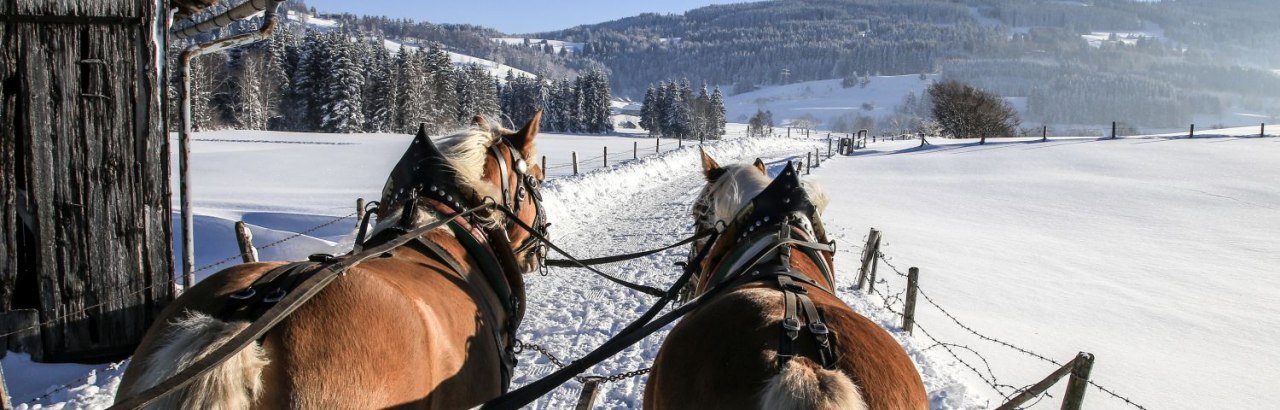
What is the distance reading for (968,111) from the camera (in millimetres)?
42188

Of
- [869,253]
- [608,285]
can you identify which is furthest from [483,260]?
[869,253]

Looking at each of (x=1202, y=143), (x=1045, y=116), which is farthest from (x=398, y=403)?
(x=1045, y=116)

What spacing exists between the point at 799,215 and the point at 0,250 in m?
4.20

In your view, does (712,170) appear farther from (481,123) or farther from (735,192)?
(481,123)

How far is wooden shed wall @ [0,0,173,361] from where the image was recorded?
346 centimetres

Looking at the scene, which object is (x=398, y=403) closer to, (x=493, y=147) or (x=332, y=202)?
(x=493, y=147)

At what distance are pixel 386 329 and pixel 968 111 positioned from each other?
4640 cm

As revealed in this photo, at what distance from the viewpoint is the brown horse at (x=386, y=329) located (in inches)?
58.4

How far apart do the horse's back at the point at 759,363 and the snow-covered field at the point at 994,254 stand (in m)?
A: 2.54

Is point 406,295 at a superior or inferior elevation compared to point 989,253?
superior

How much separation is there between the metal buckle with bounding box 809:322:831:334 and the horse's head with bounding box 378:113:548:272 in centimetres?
Answer: 160

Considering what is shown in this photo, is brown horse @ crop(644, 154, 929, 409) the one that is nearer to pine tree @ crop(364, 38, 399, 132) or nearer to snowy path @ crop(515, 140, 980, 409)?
snowy path @ crop(515, 140, 980, 409)

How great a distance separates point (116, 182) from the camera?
368 centimetres

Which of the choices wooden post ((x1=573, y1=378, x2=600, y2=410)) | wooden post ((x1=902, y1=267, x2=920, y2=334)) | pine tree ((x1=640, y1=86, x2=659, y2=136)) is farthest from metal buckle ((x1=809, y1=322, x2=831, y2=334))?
pine tree ((x1=640, y1=86, x2=659, y2=136))
